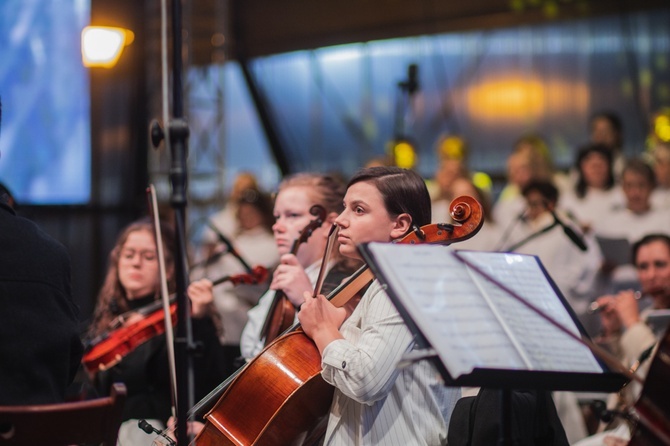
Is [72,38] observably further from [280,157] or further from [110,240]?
[280,157]

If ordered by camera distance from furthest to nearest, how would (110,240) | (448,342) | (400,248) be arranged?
(110,240) < (400,248) < (448,342)

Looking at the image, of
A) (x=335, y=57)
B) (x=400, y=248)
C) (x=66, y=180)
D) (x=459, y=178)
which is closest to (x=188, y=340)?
(x=400, y=248)

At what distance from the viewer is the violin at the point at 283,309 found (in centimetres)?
334

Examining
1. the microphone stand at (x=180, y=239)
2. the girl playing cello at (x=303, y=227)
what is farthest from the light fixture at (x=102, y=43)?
the microphone stand at (x=180, y=239)

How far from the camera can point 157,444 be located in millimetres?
2865

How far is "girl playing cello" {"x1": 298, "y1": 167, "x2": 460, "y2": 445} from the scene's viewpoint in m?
2.40

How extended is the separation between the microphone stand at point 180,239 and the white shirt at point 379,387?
0.39 m

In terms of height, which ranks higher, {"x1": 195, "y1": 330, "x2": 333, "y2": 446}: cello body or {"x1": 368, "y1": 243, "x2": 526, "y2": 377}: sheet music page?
{"x1": 368, "y1": 243, "x2": 526, "y2": 377}: sheet music page

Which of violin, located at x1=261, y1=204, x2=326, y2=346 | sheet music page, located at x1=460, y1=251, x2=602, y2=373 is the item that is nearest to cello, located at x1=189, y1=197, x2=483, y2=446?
sheet music page, located at x1=460, y1=251, x2=602, y2=373

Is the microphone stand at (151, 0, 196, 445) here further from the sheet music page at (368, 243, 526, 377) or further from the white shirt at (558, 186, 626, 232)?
the white shirt at (558, 186, 626, 232)

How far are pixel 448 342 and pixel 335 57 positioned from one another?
33.7 ft

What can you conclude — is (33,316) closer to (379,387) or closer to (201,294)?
(379,387)

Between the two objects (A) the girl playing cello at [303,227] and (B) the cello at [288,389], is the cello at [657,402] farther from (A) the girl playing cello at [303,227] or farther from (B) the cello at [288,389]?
(A) the girl playing cello at [303,227]

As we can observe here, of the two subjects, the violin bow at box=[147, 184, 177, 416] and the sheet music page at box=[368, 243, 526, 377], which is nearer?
the sheet music page at box=[368, 243, 526, 377]
